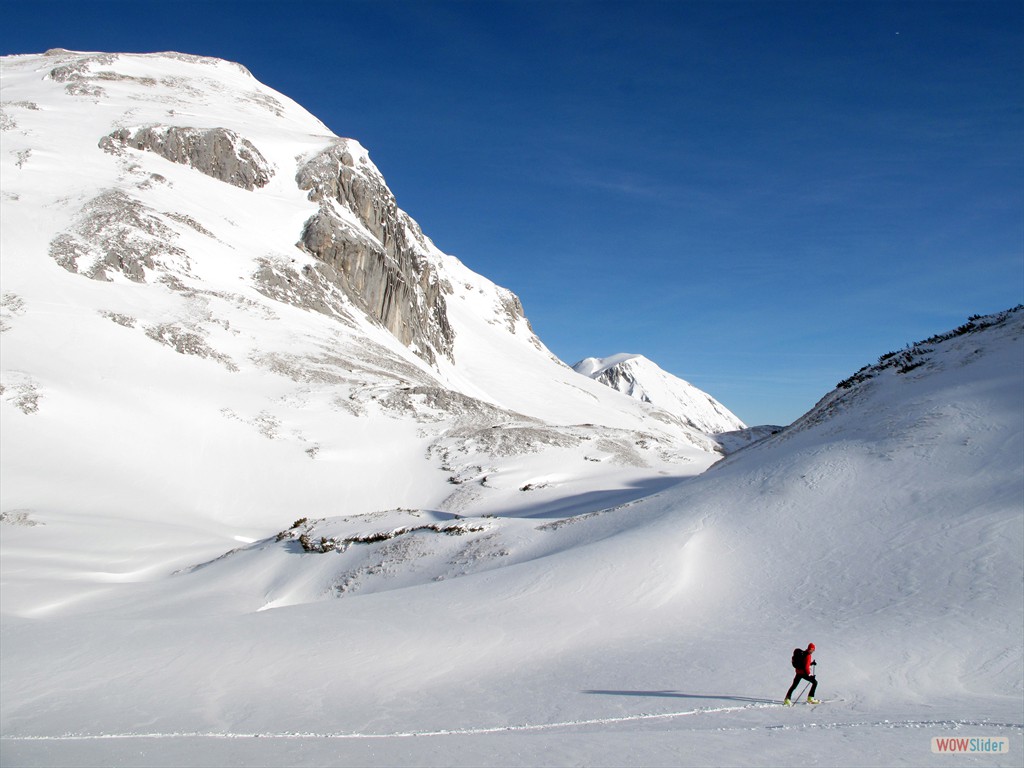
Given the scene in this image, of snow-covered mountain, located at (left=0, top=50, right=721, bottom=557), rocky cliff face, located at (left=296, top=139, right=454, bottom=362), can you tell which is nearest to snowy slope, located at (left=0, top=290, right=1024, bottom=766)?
snow-covered mountain, located at (left=0, top=50, right=721, bottom=557)

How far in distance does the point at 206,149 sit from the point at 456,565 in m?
72.5

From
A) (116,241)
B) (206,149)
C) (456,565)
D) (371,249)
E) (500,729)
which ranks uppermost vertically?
(206,149)

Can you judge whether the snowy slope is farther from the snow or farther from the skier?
the skier

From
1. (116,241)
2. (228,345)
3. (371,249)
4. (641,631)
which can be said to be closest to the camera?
(641,631)

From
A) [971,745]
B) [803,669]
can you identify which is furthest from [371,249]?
[971,745]

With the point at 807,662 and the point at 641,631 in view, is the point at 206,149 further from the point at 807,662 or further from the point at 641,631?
the point at 807,662

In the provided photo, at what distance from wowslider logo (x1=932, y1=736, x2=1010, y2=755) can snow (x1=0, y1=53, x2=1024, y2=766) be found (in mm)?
146

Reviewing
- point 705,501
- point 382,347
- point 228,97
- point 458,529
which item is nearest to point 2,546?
point 458,529

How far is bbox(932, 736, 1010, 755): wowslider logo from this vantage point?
8047 millimetres

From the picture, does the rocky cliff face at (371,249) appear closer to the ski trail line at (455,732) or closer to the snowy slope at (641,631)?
the snowy slope at (641,631)

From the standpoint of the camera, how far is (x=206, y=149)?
78.4m

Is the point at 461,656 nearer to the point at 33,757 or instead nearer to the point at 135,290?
the point at 33,757

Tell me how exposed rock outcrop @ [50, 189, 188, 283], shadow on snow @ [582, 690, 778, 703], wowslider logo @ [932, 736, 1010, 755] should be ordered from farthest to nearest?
exposed rock outcrop @ [50, 189, 188, 283] < shadow on snow @ [582, 690, 778, 703] < wowslider logo @ [932, 736, 1010, 755]

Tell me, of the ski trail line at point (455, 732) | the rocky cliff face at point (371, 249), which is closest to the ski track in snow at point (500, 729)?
the ski trail line at point (455, 732)
